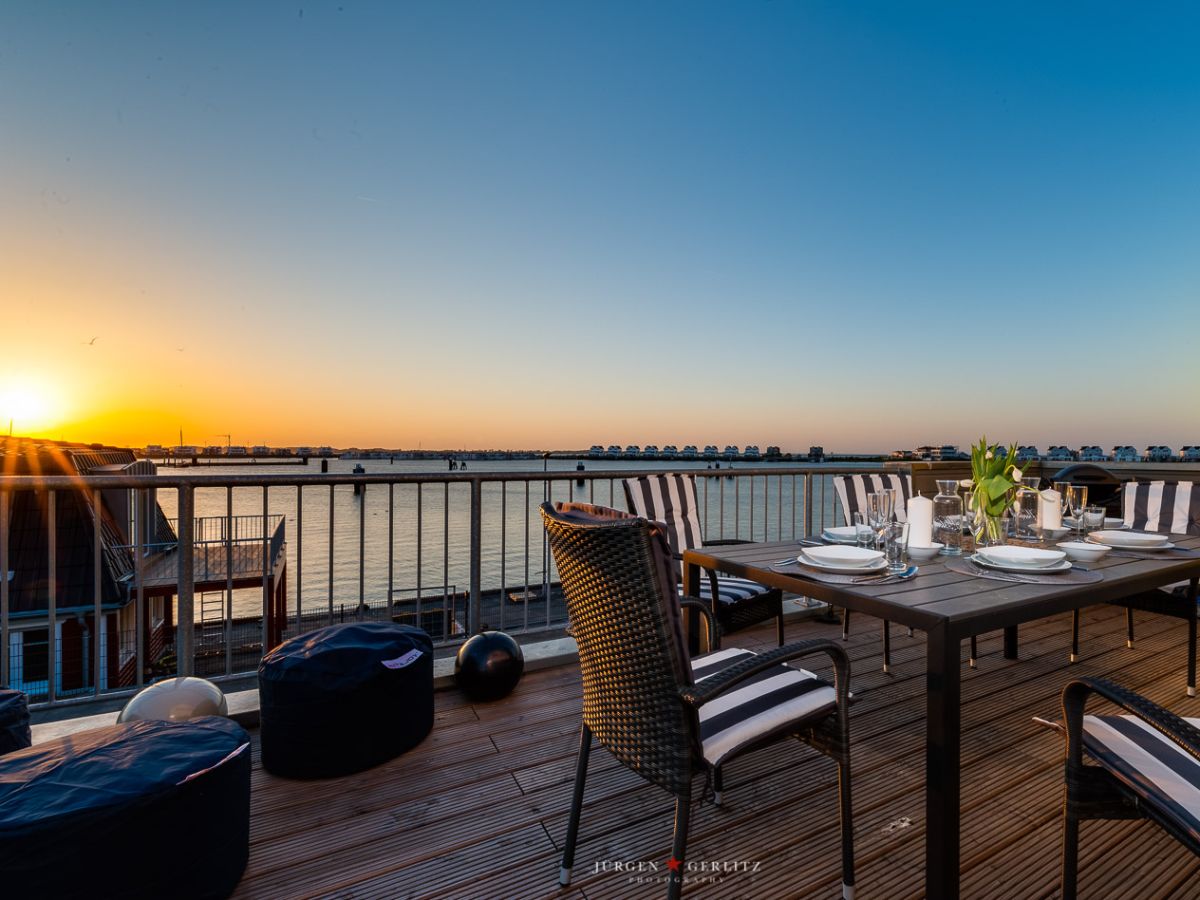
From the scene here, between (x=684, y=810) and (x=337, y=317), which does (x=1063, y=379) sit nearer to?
(x=684, y=810)

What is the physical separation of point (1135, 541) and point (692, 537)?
2074 mm

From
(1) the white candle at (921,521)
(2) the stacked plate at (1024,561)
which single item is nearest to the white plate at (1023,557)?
(2) the stacked plate at (1024,561)

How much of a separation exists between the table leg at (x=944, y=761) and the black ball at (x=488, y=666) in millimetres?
1911

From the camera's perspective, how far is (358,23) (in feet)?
15.8

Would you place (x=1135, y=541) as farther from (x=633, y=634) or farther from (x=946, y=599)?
(x=633, y=634)

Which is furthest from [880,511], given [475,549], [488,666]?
[475,549]

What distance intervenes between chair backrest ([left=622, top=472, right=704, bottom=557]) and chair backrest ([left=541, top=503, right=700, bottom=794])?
1873 millimetres

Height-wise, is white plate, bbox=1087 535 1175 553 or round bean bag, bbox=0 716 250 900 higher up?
white plate, bbox=1087 535 1175 553

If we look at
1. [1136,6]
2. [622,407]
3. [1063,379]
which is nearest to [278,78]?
[1136,6]

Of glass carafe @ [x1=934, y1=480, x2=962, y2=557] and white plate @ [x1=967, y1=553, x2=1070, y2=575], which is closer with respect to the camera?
white plate @ [x1=967, y1=553, x2=1070, y2=575]

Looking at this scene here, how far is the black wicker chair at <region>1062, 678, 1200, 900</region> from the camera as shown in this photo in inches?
40.4

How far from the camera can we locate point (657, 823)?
→ 1743mm

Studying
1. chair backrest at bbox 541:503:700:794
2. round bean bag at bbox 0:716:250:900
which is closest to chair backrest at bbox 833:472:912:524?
chair backrest at bbox 541:503:700:794

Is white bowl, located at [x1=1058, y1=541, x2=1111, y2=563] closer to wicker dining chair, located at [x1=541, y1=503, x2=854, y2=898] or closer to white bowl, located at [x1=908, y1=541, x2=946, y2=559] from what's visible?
white bowl, located at [x1=908, y1=541, x2=946, y2=559]
